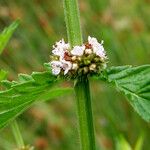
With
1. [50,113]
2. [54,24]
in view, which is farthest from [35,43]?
[50,113]

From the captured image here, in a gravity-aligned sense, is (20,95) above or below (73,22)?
below

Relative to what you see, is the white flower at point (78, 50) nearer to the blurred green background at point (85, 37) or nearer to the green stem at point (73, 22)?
the green stem at point (73, 22)

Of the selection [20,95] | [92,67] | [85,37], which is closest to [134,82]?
[92,67]

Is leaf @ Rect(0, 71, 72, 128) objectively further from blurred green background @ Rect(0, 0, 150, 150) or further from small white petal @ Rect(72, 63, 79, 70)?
blurred green background @ Rect(0, 0, 150, 150)

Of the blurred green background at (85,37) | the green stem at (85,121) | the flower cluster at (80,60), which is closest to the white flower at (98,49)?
the flower cluster at (80,60)

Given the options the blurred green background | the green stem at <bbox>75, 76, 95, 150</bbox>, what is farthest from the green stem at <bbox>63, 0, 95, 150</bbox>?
the blurred green background

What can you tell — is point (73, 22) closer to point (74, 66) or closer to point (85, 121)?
point (74, 66)

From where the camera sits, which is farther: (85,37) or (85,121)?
(85,37)
